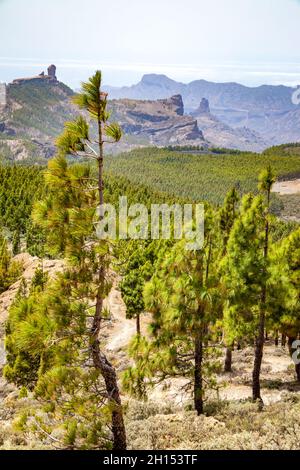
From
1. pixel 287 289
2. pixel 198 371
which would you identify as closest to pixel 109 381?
pixel 198 371

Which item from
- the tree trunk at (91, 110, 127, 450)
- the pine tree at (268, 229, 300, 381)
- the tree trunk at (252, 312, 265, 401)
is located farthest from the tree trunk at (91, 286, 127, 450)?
the pine tree at (268, 229, 300, 381)

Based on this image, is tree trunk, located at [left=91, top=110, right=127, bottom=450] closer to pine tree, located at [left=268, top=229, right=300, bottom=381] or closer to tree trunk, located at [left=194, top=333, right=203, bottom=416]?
tree trunk, located at [left=194, top=333, right=203, bottom=416]

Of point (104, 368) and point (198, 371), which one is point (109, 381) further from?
point (198, 371)

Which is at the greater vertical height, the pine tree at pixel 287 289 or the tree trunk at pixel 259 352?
the pine tree at pixel 287 289

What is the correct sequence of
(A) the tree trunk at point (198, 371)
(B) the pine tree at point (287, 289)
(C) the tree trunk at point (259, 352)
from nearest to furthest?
(A) the tree trunk at point (198, 371), (C) the tree trunk at point (259, 352), (B) the pine tree at point (287, 289)

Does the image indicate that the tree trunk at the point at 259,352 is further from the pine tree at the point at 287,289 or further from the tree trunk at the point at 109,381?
the tree trunk at the point at 109,381

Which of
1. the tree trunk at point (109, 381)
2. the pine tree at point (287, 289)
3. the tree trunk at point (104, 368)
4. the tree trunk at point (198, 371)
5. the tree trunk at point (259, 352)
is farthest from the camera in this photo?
the pine tree at point (287, 289)

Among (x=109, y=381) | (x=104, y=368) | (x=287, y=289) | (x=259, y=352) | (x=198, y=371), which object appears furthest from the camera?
(x=287, y=289)

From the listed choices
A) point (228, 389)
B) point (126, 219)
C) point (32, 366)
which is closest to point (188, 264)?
point (126, 219)

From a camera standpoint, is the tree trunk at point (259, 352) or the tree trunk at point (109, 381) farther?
the tree trunk at point (259, 352)

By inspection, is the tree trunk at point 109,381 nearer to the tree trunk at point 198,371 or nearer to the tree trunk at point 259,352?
the tree trunk at point 198,371

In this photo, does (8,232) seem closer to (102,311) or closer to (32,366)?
(32,366)

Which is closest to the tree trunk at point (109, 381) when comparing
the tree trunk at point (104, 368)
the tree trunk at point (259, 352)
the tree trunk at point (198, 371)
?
the tree trunk at point (104, 368)
